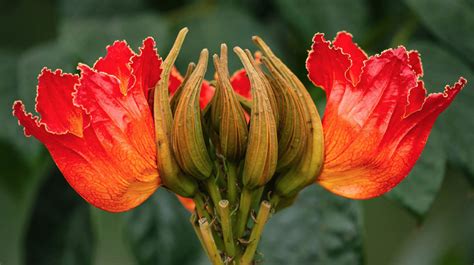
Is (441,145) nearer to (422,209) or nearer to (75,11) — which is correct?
(422,209)

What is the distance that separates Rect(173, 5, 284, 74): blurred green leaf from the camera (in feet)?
3.46

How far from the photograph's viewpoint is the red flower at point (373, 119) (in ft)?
1.70

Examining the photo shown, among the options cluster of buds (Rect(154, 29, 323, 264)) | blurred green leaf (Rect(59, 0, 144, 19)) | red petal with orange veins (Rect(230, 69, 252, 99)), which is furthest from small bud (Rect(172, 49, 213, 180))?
blurred green leaf (Rect(59, 0, 144, 19))

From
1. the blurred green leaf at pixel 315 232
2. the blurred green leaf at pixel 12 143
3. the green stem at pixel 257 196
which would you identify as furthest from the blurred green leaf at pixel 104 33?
the green stem at pixel 257 196

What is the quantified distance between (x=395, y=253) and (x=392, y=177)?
115 cm

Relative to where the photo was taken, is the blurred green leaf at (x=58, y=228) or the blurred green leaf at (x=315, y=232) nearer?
the blurred green leaf at (x=315, y=232)

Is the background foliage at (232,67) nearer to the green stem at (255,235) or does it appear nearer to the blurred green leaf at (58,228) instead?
the blurred green leaf at (58,228)

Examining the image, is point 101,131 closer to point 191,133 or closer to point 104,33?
point 191,133

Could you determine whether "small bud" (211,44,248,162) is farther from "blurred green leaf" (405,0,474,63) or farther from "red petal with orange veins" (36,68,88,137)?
"blurred green leaf" (405,0,474,63)

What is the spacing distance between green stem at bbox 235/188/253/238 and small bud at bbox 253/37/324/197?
23mm

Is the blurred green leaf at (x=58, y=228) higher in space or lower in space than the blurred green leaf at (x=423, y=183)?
lower

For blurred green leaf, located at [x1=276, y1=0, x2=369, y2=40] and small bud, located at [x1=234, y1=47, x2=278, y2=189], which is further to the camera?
blurred green leaf, located at [x1=276, y1=0, x2=369, y2=40]

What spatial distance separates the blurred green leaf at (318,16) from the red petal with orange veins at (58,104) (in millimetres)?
483

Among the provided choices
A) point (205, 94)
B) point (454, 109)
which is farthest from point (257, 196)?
point (454, 109)
